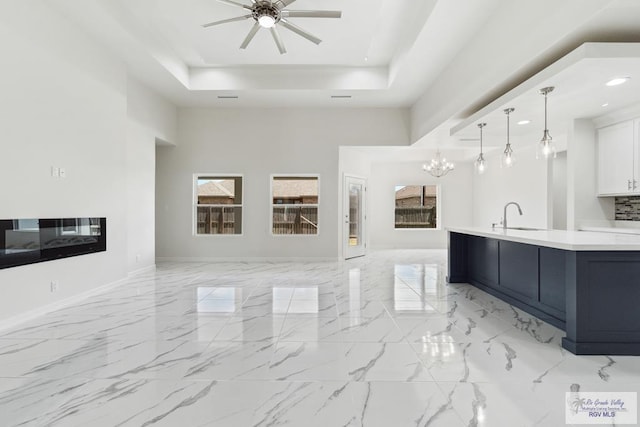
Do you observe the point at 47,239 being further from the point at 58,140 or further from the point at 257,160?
the point at 257,160

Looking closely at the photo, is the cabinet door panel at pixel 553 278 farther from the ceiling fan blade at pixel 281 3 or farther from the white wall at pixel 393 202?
the white wall at pixel 393 202

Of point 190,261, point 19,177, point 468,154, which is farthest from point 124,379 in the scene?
point 468,154

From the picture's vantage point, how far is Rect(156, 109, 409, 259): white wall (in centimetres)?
767

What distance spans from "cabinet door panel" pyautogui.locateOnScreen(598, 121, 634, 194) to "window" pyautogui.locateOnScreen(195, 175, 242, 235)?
6773mm

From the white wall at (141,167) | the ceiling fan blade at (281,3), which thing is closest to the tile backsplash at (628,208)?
the ceiling fan blade at (281,3)

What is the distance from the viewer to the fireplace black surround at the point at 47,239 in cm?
330

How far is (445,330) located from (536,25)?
2994 millimetres

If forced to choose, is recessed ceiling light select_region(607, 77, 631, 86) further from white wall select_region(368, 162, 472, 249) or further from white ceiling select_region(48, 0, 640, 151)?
white wall select_region(368, 162, 472, 249)

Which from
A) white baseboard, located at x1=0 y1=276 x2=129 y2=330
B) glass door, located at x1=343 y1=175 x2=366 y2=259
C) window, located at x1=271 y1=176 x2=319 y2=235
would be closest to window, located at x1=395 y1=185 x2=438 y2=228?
glass door, located at x1=343 y1=175 x2=366 y2=259

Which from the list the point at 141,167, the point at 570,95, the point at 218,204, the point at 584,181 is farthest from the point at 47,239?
the point at 584,181

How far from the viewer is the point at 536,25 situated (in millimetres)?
3100

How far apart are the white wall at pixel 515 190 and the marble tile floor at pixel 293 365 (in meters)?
4.87

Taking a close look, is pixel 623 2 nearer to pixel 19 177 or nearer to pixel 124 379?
pixel 124 379

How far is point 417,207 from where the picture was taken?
11.0 m
